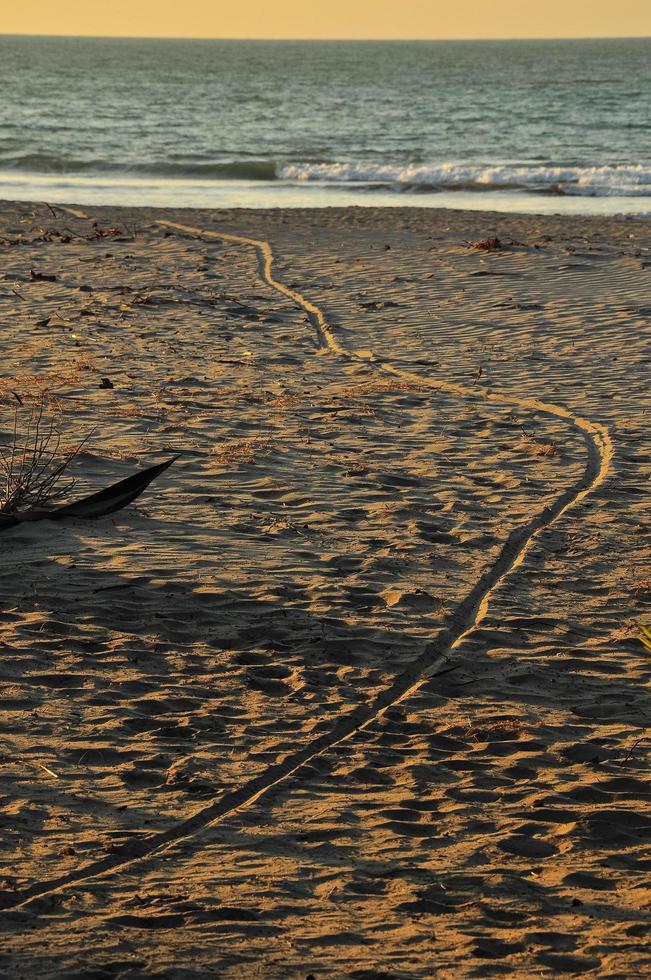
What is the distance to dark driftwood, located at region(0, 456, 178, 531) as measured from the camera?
6117 millimetres

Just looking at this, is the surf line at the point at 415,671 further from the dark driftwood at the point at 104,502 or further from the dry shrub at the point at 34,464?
the dry shrub at the point at 34,464

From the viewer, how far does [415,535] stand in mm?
6227

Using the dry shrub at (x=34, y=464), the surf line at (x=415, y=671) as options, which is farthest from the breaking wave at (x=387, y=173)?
the dry shrub at (x=34, y=464)

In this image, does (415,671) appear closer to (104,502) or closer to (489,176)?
(104,502)

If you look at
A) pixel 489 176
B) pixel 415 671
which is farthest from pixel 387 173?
pixel 415 671

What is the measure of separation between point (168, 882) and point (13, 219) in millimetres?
16098

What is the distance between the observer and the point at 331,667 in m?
4.88

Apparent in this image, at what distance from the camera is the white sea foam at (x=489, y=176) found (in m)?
26.7

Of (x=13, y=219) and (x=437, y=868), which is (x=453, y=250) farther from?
(x=437, y=868)

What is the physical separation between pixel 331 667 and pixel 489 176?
83.9ft

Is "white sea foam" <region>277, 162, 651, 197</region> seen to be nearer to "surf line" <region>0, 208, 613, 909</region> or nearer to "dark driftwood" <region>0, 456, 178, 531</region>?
"surf line" <region>0, 208, 613, 909</region>

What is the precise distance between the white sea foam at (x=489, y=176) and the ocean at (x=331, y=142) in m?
0.06

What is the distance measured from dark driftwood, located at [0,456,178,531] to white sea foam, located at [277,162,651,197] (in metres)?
21.3

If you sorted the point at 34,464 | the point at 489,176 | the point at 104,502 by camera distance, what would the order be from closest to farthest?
1. the point at 34,464
2. the point at 104,502
3. the point at 489,176
